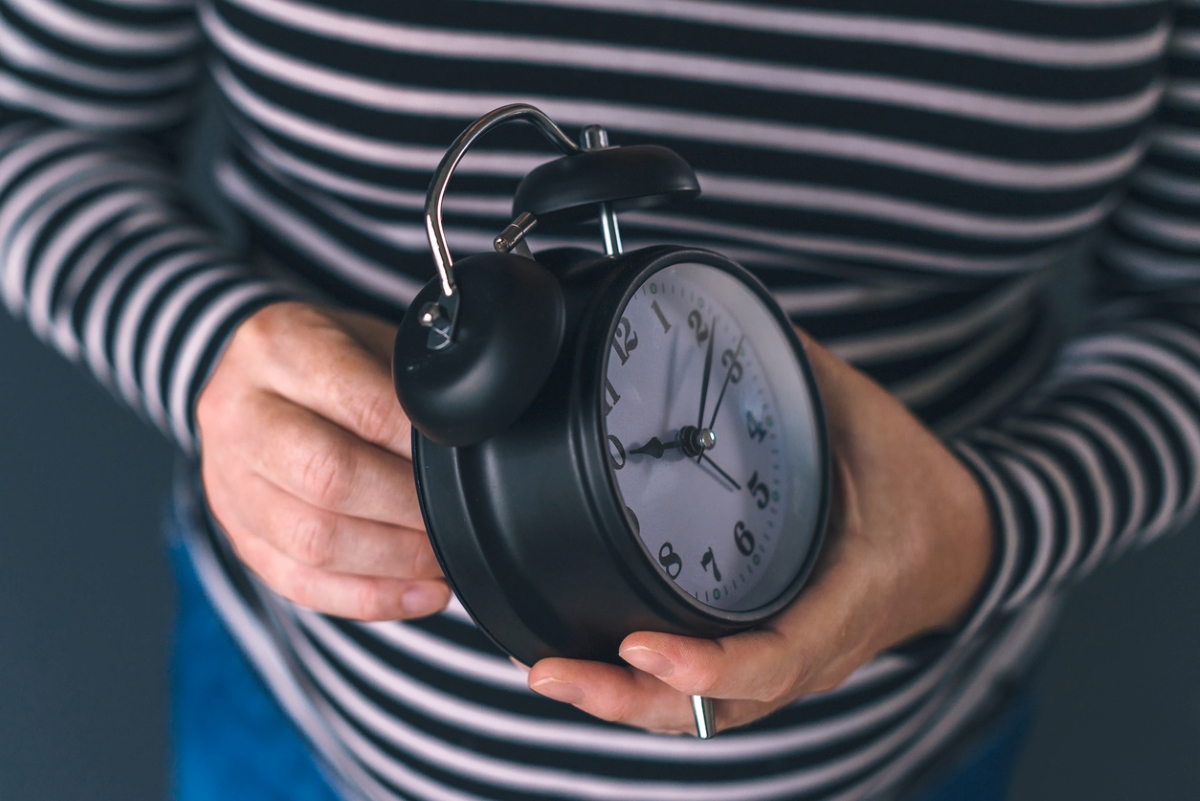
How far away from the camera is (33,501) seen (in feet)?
3.44

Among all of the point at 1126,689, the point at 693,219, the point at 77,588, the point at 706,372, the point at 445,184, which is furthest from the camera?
the point at 1126,689

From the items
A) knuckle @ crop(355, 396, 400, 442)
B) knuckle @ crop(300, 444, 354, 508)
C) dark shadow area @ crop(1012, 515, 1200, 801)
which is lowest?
dark shadow area @ crop(1012, 515, 1200, 801)

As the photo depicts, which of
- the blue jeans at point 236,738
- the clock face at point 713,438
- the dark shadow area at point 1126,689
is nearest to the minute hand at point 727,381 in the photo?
the clock face at point 713,438

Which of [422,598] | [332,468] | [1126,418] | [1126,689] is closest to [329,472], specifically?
[332,468]

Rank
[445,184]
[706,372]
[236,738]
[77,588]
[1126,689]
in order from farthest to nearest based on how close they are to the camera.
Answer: [1126,689] < [77,588] < [236,738] < [706,372] < [445,184]

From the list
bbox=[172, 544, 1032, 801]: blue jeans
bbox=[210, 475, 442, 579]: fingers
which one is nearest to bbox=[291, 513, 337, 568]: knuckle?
bbox=[210, 475, 442, 579]: fingers

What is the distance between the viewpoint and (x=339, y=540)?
21.0 inches

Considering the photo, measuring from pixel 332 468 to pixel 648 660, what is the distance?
0.21 m

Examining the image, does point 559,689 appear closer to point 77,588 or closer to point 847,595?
point 847,595

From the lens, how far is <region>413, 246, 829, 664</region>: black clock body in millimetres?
420

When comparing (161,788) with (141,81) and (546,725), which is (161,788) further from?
(141,81)

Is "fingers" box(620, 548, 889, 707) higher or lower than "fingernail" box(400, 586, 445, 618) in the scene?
lower

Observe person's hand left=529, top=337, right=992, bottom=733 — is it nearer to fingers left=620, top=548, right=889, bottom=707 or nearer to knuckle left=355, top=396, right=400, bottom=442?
fingers left=620, top=548, right=889, bottom=707

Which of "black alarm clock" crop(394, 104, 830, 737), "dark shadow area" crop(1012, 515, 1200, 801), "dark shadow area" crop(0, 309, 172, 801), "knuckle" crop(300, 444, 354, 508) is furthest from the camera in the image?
"dark shadow area" crop(1012, 515, 1200, 801)
